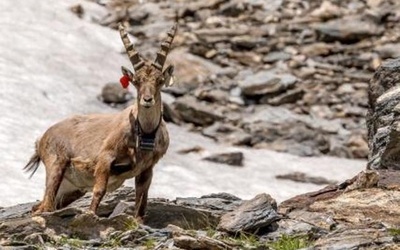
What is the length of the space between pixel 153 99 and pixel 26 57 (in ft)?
73.7

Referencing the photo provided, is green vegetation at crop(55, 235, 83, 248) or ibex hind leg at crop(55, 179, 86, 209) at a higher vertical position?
green vegetation at crop(55, 235, 83, 248)

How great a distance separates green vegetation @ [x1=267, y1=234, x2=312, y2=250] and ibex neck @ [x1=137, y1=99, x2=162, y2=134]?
275 cm

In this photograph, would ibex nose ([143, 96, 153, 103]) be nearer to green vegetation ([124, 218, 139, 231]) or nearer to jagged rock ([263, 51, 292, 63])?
green vegetation ([124, 218, 139, 231])

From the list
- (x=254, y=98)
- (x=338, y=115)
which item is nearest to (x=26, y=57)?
(x=254, y=98)

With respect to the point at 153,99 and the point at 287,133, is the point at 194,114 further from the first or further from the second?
the point at 153,99

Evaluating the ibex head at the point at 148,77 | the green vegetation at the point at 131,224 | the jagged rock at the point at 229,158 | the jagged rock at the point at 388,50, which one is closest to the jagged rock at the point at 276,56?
the jagged rock at the point at 388,50

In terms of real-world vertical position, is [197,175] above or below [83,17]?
below

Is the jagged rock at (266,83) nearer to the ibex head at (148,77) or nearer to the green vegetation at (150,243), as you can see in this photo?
the ibex head at (148,77)

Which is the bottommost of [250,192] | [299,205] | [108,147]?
[250,192]

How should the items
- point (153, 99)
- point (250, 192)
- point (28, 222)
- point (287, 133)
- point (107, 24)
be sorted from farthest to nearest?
point (107, 24) < point (287, 133) < point (250, 192) < point (153, 99) < point (28, 222)

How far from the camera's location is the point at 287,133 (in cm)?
3117

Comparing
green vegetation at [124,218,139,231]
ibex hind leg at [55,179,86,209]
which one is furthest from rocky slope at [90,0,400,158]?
green vegetation at [124,218,139,231]

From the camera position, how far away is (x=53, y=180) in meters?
13.9

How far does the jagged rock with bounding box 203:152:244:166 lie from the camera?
28891 millimetres
